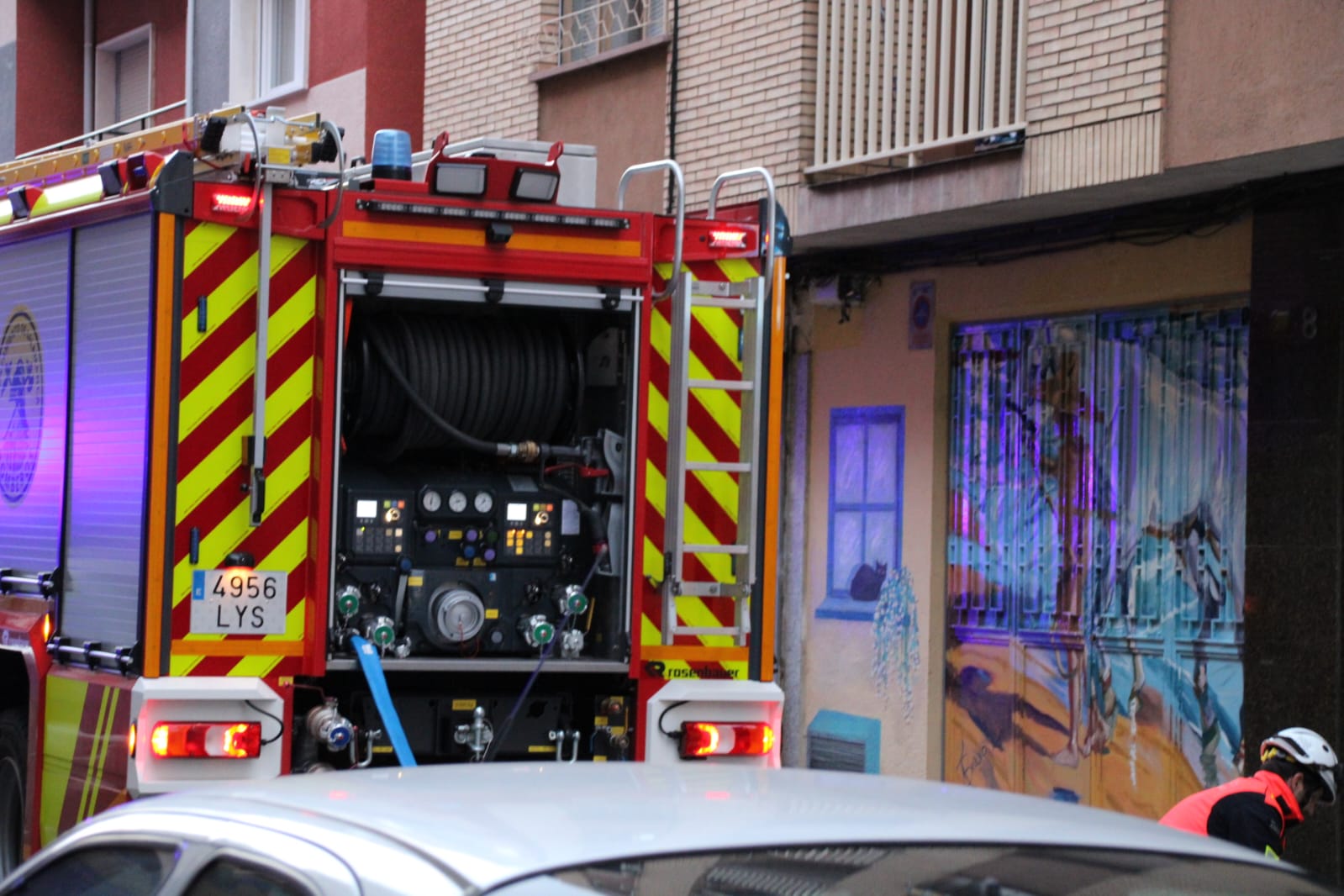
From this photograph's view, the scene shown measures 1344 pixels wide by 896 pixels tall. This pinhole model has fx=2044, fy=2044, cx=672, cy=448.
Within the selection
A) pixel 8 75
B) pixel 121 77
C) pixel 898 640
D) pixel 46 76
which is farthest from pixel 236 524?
pixel 8 75

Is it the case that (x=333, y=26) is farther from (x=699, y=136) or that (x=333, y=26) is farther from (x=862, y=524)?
(x=862, y=524)

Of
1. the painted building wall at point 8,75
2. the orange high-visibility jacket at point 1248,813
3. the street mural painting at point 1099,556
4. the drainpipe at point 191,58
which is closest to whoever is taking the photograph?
the orange high-visibility jacket at point 1248,813

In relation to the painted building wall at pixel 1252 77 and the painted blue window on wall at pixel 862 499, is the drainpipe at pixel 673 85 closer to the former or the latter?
the painted blue window on wall at pixel 862 499

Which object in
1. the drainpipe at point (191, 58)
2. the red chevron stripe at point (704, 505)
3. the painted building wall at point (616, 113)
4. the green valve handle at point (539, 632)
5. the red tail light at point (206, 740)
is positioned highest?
the drainpipe at point (191, 58)

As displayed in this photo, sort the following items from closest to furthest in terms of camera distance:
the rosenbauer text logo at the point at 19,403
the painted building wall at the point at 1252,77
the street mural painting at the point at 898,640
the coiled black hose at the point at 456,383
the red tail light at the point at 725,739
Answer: the coiled black hose at the point at 456,383
the red tail light at the point at 725,739
the rosenbauer text logo at the point at 19,403
the painted building wall at the point at 1252,77
the street mural painting at the point at 898,640

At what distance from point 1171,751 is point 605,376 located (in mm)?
4426

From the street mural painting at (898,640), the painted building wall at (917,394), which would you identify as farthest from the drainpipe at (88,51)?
the street mural painting at (898,640)

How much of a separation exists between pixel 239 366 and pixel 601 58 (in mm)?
7967

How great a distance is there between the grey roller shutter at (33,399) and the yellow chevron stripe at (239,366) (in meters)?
0.88

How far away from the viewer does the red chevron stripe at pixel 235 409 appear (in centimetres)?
711

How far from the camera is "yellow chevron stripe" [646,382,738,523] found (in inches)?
309

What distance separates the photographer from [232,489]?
7.21 meters

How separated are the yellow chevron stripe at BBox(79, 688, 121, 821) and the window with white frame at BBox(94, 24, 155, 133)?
15496 millimetres

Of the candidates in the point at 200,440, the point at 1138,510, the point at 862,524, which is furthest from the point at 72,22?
the point at 200,440
